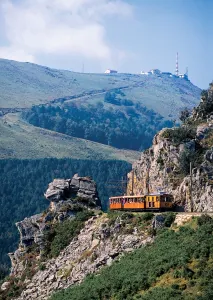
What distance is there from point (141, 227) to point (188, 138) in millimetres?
15930

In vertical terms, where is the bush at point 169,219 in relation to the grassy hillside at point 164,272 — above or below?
above

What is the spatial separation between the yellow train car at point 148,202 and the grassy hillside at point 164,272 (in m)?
6.94

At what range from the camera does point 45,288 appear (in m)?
58.2

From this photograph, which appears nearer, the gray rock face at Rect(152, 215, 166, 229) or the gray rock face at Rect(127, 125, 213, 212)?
the gray rock face at Rect(152, 215, 166, 229)

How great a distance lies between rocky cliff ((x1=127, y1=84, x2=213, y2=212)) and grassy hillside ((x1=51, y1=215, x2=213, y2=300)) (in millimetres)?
8887

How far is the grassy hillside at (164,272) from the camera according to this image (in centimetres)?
3922

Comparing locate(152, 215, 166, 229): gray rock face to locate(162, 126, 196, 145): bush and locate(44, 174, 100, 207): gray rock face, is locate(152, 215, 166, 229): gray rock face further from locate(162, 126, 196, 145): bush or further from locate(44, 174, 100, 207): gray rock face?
locate(44, 174, 100, 207): gray rock face

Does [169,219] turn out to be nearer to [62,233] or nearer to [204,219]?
[204,219]

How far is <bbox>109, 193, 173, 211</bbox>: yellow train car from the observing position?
58.0 metres

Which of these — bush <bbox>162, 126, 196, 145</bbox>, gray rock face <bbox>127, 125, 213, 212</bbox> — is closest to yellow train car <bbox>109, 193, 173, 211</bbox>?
gray rock face <bbox>127, 125, 213, 212</bbox>

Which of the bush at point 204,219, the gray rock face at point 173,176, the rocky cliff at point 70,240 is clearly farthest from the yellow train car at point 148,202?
the bush at point 204,219

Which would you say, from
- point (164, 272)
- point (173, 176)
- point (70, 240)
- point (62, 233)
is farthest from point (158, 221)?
point (62, 233)

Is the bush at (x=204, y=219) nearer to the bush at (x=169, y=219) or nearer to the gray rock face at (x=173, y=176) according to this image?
the bush at (x=169, y=219)

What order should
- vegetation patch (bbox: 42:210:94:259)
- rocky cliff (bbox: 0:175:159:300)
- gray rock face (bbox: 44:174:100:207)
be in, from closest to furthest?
rocky cliff (bbox: 0:175:159:300)
vegetation patch (bbox: 42:210:94:259)
gray rock face (bbox: 44:174:100:207)
